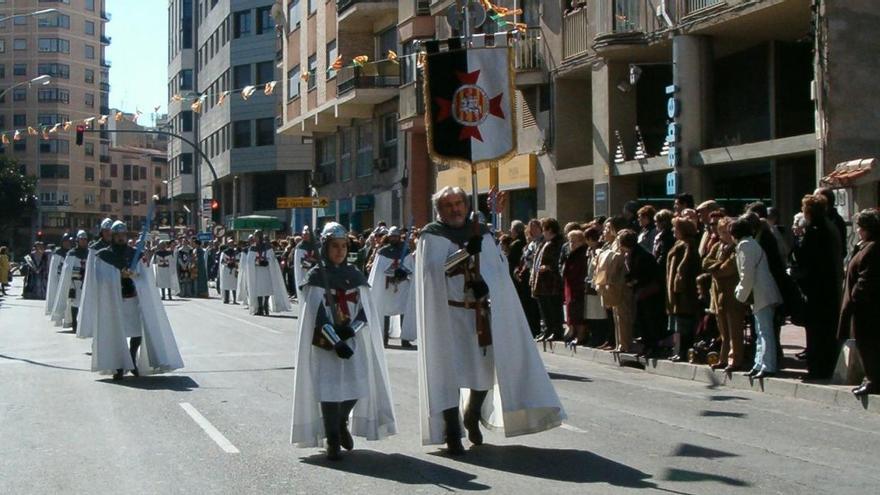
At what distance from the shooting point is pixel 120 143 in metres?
132

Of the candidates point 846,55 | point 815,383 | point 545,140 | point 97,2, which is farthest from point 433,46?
point 97,2

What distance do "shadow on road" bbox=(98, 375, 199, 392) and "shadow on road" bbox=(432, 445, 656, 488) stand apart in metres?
5.42

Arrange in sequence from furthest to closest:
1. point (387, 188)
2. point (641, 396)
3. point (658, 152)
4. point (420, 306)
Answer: point (387, 188) → point (658, 152) → point (641, 396) → point (420, 306)

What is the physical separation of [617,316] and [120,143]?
122 metres

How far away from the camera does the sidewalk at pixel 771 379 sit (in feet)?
41.1

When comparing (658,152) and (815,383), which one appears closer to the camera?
(815,383)

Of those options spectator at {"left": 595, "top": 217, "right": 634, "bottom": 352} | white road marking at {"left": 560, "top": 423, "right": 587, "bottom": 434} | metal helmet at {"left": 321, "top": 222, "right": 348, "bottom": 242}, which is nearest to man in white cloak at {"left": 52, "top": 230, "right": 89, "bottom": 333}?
spectator at {"left": 595, "top": 217, "right": 634, "bottom": 352}

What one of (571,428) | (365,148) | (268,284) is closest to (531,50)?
(268,284)

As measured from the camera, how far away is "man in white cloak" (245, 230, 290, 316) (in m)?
30.0

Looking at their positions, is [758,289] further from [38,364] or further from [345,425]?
[38,364]

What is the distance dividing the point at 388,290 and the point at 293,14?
34.7 m

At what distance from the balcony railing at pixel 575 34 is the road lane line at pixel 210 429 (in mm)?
18694

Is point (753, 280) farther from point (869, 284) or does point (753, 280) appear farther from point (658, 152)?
point (658, 152)

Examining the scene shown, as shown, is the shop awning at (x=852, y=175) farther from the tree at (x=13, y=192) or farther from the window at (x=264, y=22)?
the tree at (x=13, y=192)
